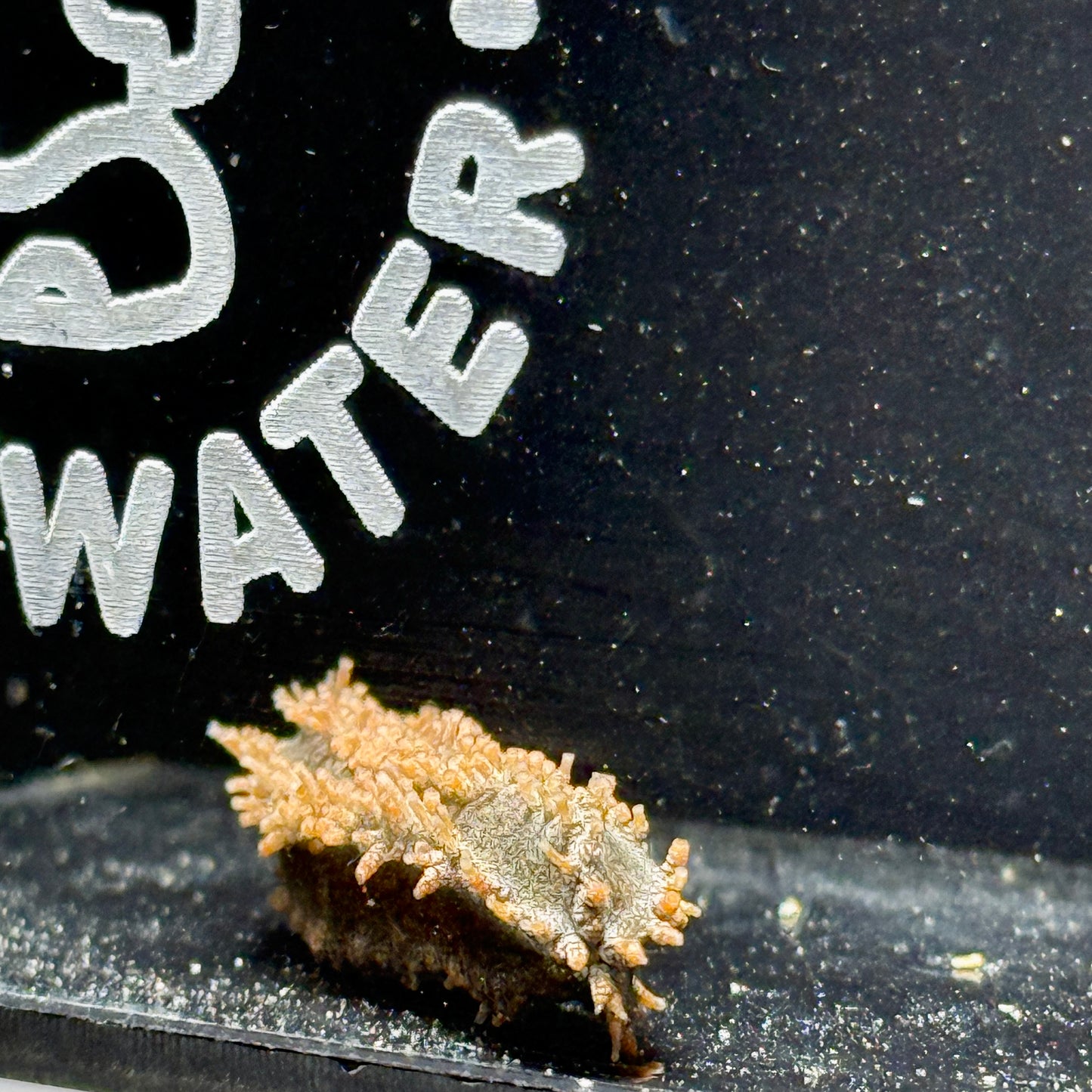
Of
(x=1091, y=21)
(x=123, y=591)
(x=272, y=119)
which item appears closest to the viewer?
(x=1091, y=21)

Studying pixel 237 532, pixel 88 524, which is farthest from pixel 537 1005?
pixel 88 524

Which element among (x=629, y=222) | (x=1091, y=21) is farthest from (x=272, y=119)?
(x=1091, y=21)

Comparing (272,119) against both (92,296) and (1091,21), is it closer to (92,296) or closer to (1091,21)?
(92,296)

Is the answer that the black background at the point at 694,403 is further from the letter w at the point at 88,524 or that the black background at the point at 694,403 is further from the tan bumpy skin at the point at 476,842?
the tan bumpy skin at the point at 476,842

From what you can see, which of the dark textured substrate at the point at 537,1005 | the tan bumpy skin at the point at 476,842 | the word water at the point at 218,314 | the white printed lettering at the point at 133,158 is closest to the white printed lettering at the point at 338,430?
A: the word water at the point at 218,314

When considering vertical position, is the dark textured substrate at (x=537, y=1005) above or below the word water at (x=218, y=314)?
below
